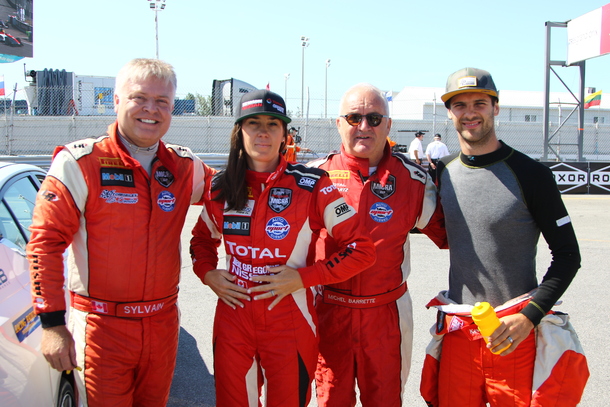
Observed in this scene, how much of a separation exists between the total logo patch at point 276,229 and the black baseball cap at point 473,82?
1082 millimetres

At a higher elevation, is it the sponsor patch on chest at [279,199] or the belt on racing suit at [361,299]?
the sponsor patch on chest at [279,199]

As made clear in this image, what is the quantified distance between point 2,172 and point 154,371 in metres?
1.42

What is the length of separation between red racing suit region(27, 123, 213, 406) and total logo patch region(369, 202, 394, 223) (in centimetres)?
107

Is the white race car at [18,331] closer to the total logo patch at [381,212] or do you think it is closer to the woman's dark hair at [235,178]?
the woman's dark hair at [235,178]

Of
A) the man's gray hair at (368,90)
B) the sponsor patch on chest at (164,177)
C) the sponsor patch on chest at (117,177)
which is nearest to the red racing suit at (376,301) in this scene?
the man's gray hair at (368,90)

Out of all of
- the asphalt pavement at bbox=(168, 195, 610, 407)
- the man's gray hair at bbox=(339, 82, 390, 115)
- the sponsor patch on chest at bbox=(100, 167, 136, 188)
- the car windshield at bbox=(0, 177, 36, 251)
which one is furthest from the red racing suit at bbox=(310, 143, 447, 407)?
the car windshield at bbox=(0, 177, 36, 251)

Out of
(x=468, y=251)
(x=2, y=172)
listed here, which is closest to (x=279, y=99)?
(x=468, y=251)

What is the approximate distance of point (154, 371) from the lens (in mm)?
2279

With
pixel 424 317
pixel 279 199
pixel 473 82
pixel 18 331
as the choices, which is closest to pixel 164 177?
pixel 279 199

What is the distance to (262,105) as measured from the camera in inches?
88.7

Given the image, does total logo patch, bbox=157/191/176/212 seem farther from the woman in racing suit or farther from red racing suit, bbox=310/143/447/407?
red racing suit, bbox=310/143/447/407

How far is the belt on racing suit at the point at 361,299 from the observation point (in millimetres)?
2562

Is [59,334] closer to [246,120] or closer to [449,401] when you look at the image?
[246,120]

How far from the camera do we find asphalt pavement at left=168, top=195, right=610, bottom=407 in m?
3.34
